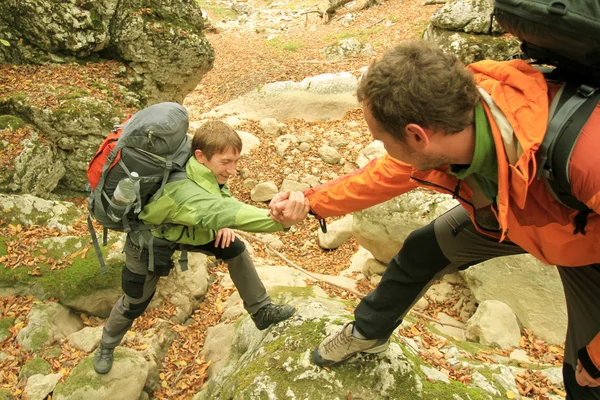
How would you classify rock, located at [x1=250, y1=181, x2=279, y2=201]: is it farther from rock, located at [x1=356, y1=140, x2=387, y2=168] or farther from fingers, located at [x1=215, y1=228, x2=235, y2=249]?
fingers, located at [x1=215, y1=228, x2=235, y2=249]

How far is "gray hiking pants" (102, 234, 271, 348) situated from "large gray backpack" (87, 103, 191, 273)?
0.28 m

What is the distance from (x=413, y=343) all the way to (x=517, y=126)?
10.3 feet

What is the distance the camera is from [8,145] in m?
6.99

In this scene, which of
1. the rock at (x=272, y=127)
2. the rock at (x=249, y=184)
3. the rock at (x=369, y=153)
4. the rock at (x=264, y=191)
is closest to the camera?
the rock at (x=264, y=191)

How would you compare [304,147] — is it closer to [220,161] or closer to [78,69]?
[78,69]

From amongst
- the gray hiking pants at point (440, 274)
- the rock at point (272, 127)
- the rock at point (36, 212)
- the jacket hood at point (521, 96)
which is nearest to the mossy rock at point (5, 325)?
the rock at point (36, 212)

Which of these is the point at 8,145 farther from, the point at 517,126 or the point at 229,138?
the point at 517,126

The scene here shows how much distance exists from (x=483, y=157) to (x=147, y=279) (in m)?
3.41

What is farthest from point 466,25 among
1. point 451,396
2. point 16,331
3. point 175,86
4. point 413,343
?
point 16,331

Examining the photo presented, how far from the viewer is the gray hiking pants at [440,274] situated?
288 cm

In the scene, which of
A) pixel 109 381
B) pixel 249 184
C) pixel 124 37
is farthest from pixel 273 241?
pixel 124 37

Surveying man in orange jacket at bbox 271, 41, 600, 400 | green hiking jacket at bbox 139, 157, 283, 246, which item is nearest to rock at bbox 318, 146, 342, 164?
green hiking jacket at bbox 139, 157, 283, 246

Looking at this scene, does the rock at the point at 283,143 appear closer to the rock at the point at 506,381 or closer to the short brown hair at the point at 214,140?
the short brown hair at the point at 214,140

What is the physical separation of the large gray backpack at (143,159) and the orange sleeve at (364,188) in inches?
49.4
